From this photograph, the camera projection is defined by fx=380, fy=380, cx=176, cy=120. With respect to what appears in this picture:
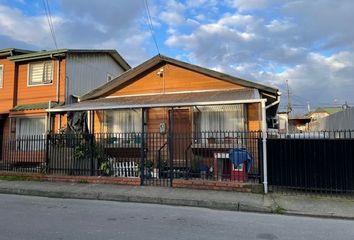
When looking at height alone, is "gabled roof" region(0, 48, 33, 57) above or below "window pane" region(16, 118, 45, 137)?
above

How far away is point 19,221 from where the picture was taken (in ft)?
24.8

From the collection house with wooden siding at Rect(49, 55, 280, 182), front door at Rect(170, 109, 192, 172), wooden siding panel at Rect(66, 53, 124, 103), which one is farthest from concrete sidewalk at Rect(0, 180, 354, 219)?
wooden siding panel at Rect(66, 53, 124, 103)

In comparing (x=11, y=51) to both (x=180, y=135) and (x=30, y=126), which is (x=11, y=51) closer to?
(x=30, y=126)

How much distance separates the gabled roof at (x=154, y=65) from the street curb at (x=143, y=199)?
6790 mm

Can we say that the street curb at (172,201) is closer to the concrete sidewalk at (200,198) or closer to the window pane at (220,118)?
the concrete sidewalk at (200,198)

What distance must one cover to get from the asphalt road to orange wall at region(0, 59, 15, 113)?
11.7m

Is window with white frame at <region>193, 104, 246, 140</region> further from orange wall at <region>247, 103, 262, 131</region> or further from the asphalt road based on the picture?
the asphalt road

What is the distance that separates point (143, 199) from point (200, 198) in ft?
5.18

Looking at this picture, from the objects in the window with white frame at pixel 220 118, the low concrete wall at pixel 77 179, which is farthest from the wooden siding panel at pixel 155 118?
the low concrete wall at pixel 77 179

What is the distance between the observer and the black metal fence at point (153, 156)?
11844mm

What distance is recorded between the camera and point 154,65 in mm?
17438

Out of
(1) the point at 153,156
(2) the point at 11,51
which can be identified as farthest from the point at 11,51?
(1) the point at 153,156

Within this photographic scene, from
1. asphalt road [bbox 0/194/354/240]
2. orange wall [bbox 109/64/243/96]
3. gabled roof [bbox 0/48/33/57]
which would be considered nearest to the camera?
asphalt road [bbox 0/194/354/240]

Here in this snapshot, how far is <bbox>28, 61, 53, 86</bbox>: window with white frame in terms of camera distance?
1945cm
